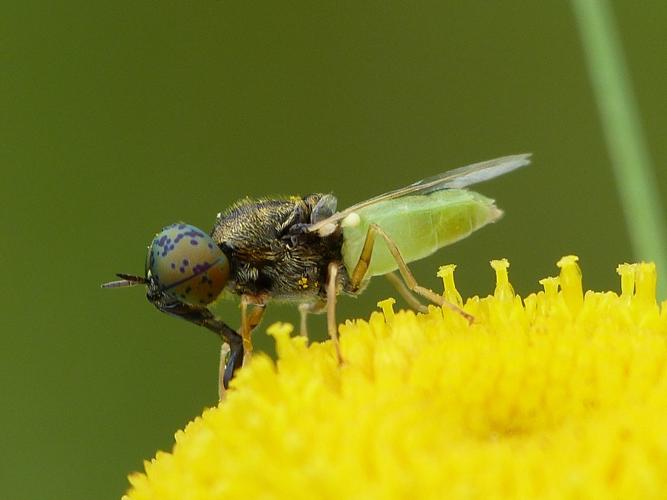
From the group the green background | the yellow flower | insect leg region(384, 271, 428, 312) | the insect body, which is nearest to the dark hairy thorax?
the insect body

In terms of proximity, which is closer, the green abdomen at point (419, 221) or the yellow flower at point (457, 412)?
the yellow flower at point (457, 412)

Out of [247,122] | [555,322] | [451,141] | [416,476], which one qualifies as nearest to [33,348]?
[247,122]

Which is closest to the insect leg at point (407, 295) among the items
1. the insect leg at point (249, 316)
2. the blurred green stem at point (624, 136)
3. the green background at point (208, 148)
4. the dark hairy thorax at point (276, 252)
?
the dark hairy thorax at point (276, 252)

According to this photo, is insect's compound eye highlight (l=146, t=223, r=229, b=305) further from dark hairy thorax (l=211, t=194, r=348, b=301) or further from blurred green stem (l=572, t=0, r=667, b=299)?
blurred green stem (l=572, t=0, r=667, b=299)

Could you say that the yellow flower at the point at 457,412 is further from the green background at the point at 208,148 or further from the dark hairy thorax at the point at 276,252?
the green background at the point at 208,148

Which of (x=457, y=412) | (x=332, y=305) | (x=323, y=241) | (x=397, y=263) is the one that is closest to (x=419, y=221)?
(x=397, y=263)

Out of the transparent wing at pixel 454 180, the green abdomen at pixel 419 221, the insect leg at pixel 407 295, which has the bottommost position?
the insect leg at pixel 407 295
